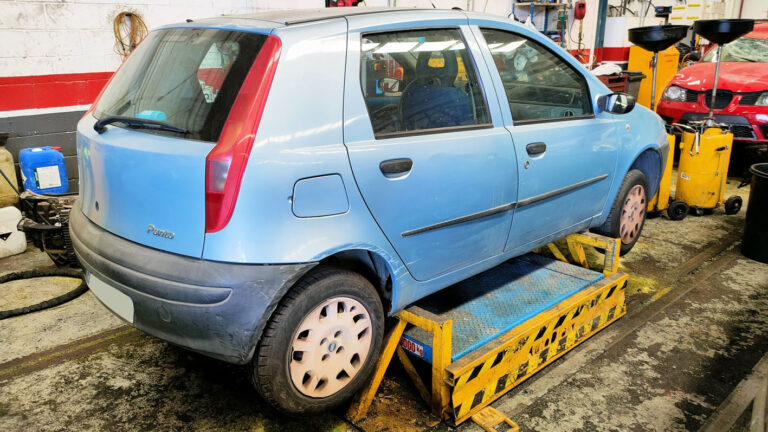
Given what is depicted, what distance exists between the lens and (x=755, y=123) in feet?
20.9

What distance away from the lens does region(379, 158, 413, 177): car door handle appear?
219 cm

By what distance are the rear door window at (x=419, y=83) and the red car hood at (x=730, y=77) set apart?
17.7ft

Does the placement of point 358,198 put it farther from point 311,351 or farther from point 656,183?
point 656,183

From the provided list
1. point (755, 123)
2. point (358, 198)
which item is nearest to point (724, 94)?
point (755, 123)

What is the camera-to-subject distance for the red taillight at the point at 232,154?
1.88 m

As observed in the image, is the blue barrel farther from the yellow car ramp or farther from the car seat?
the car seat

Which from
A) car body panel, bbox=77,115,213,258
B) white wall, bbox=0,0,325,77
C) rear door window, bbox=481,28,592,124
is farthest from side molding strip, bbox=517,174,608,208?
white wall, bbox=0,0,325,77

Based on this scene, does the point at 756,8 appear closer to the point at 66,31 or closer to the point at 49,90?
the point at 66,31

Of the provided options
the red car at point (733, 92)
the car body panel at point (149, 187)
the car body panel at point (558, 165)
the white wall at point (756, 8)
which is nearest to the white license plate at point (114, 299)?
the car body panel at point (149, 187)

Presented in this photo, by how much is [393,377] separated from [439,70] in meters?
1.47

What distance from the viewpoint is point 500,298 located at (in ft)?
9.77

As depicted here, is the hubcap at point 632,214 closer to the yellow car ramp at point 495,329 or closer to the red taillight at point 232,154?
the yellow car ramp at point 495,329

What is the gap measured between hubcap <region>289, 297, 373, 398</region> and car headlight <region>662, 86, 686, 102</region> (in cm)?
622

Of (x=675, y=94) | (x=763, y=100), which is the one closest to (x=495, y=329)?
(x=763, y=100)
